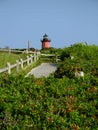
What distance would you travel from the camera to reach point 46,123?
6.80 meters

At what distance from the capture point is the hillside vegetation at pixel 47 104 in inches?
268

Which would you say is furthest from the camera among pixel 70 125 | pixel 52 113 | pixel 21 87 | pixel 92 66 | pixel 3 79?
pixel 92 66

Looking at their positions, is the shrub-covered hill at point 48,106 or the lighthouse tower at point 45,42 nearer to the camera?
the shrub-covered hill at point 48,106

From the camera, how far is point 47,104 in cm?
743

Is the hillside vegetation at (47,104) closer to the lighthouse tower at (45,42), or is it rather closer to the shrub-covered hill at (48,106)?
the shrub-covered hill at (48,106)

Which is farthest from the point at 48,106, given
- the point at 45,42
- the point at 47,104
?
the point at 45,42

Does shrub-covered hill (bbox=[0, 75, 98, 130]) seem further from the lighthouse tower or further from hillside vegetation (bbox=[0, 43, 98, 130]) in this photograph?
the lighthouse tower

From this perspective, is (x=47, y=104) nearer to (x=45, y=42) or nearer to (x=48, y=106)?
(x=48, y=106)

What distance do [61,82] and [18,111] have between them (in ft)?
7.93

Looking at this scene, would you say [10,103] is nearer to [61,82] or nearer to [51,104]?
[51,104]

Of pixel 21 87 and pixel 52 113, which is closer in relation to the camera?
pixel 52 113

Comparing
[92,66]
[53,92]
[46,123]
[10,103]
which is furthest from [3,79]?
[92,66]

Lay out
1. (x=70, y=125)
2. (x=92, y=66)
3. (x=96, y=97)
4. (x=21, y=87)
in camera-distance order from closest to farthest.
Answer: (x=70, y=125) < (x=96, y=97) < (x=21, y=87) < (x=92, y=66)

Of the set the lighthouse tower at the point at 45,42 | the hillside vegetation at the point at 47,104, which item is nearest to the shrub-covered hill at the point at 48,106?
the hillside vegetation at the point at 47,104
